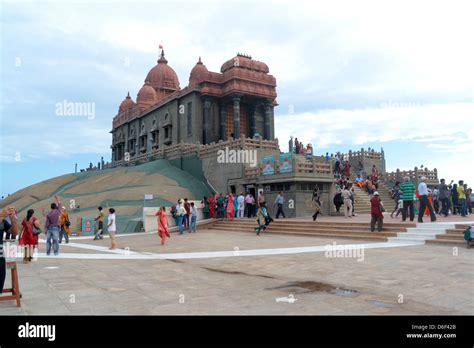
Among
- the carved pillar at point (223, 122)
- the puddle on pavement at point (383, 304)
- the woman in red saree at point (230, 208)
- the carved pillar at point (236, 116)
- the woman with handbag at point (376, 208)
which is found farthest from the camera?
the carved pillar at point (223, 122)

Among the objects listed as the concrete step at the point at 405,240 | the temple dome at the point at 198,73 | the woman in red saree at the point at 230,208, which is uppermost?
the temple dome at the point at 198,73

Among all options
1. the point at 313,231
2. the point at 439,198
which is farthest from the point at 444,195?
the point at 313,231

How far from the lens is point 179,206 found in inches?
764

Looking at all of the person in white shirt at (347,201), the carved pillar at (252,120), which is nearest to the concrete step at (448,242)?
the person in white shirt at (347,201)

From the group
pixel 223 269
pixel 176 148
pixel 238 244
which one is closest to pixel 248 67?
pixel 176 148

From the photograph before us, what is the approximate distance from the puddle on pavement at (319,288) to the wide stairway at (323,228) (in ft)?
23.6

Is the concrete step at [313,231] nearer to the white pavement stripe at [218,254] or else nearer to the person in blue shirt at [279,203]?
the white pavement stripe at [218,254]

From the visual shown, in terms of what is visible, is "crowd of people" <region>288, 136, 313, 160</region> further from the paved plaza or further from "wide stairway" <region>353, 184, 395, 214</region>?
the paved plaza

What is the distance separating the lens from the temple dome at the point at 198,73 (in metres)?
37.5

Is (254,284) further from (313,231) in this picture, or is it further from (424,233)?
(313,231)

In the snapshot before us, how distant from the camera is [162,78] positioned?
173ft

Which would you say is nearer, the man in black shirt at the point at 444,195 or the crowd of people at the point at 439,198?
the crowd of people at the point at 439,198
